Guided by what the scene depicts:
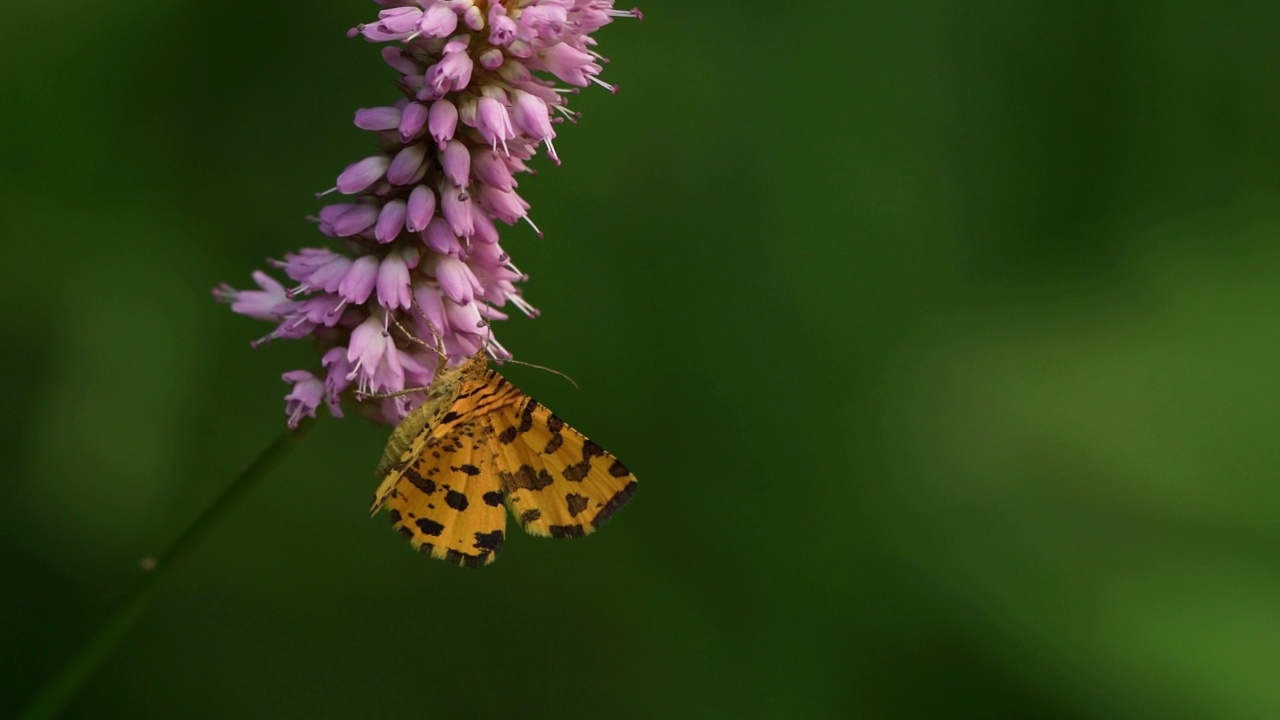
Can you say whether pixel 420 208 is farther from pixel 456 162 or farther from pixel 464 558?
pixel 464 558

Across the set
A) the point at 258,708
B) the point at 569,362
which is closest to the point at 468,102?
the point at 569,362

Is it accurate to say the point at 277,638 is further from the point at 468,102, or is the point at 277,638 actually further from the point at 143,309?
the point at 468,102

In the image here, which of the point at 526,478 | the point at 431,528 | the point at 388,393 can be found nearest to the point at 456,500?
the point at 431,528

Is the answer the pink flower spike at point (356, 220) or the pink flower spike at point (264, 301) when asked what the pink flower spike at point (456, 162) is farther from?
the pink flower spike at point (264, 301)

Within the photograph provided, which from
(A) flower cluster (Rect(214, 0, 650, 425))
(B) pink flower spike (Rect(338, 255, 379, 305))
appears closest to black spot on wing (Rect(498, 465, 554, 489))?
(A) flower cluster (Rect(214, 0, 650, 425))

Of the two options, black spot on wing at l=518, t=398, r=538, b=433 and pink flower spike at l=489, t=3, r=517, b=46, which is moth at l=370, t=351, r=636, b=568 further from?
pink flower spike at l=489, t=3, r=517, b=46

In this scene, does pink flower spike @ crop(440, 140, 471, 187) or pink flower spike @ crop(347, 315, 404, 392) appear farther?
pink flower spike @ crop(347, 315, 404, 392)
